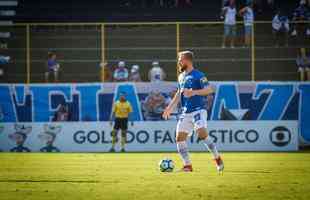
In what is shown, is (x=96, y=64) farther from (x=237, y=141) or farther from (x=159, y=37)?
(x=237, y=141)

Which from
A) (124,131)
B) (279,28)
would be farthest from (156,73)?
(279,28)

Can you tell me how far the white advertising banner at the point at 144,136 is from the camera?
35906 mm

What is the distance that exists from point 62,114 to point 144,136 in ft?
12.2

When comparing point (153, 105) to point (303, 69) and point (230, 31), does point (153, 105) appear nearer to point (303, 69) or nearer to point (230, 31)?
point (230, 31)

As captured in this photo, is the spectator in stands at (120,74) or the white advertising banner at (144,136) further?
the spectator in stands at (120,74)

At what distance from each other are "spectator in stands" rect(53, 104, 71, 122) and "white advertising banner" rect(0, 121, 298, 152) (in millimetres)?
570

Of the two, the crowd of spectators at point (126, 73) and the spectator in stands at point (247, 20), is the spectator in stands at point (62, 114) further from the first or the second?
the spectator in stands at point (247, 20)

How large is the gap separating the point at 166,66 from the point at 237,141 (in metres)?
4.31

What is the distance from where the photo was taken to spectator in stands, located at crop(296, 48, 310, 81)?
36.2 m

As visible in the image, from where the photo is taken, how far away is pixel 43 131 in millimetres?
36344

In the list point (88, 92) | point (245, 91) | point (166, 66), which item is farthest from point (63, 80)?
point (245, 91)

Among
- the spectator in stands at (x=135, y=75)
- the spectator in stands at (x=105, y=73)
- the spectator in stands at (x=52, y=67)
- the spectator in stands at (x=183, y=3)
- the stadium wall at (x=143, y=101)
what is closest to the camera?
the spectator in stands at (x=52, y=67)

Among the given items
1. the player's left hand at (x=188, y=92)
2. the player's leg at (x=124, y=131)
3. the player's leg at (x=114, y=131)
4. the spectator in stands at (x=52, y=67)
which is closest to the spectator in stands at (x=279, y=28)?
the player's leg at (x=124, y=131)

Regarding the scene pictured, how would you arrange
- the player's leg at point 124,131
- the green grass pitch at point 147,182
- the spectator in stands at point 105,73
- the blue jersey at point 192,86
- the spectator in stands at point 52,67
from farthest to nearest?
the spectator in stands at point 105,73
the spectator in stands at point 52,67
the player's leg at point 124,131
the blue jersey at point 192,86
the green grass pitch at point 147,182
